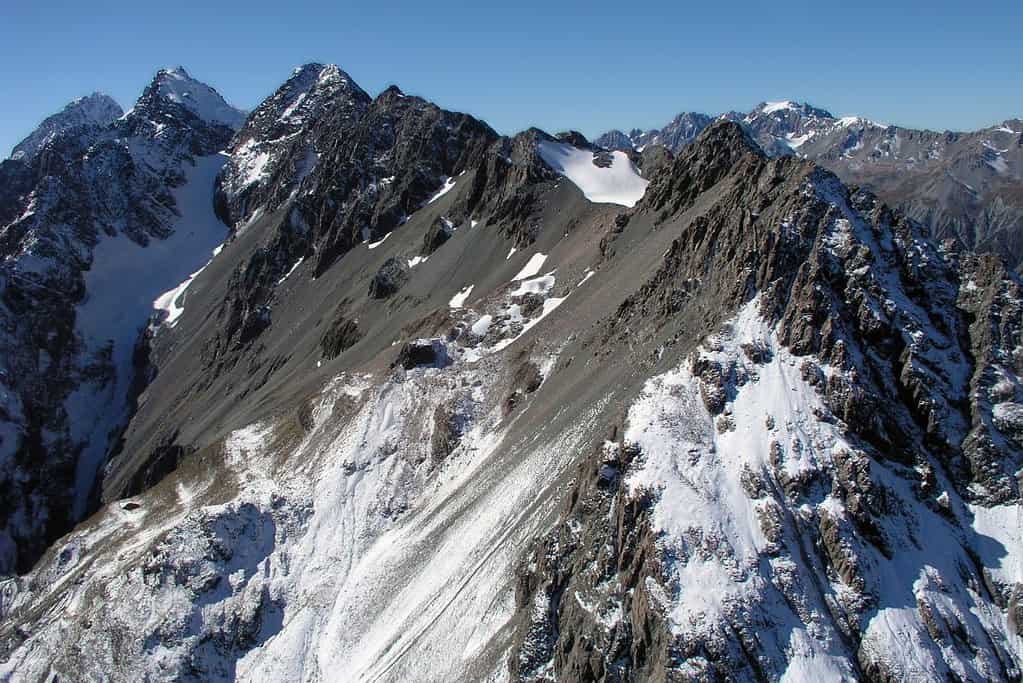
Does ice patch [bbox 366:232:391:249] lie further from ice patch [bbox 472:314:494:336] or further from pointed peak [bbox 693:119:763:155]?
pointed peak [bbox 693:119:763:155]

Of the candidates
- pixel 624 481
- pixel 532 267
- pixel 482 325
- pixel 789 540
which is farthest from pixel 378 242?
pixel 789 540

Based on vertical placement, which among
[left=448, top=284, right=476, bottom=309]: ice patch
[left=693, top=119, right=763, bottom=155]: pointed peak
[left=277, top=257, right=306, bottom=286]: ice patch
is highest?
[left=277, top=257, right=306, bottom=286]: ice patch

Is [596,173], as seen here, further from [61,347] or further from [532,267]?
[61,347]

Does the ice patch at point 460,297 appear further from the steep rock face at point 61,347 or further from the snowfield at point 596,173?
the steep rock face at point 61,347

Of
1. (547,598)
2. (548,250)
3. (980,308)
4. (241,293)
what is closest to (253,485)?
(547,598)

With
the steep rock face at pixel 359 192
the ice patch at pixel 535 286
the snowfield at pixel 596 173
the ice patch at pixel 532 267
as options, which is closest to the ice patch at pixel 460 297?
the ice patch at pixel 532 267

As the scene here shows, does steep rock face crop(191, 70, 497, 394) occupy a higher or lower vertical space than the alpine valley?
higher

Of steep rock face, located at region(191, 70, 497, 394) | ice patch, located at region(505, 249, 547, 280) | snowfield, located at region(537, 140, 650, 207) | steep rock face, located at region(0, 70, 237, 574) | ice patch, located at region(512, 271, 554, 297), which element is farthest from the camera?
steep rock face, located at region(191, 70, 497, 394)

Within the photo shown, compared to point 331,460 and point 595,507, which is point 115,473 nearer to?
point 331,460

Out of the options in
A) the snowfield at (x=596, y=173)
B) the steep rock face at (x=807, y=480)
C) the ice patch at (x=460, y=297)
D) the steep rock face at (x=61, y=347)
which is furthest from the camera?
the steep rock face at (x=61, y=347)

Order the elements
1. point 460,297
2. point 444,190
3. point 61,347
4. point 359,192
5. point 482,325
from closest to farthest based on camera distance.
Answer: point 482,325, point 460,297, point 444,190, point 359,192, point 61,347

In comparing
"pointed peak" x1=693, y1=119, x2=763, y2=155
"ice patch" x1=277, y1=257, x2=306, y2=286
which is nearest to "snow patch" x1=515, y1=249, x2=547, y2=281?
"pointed peak" x1=693, y1=119, x2=763, y2=155
